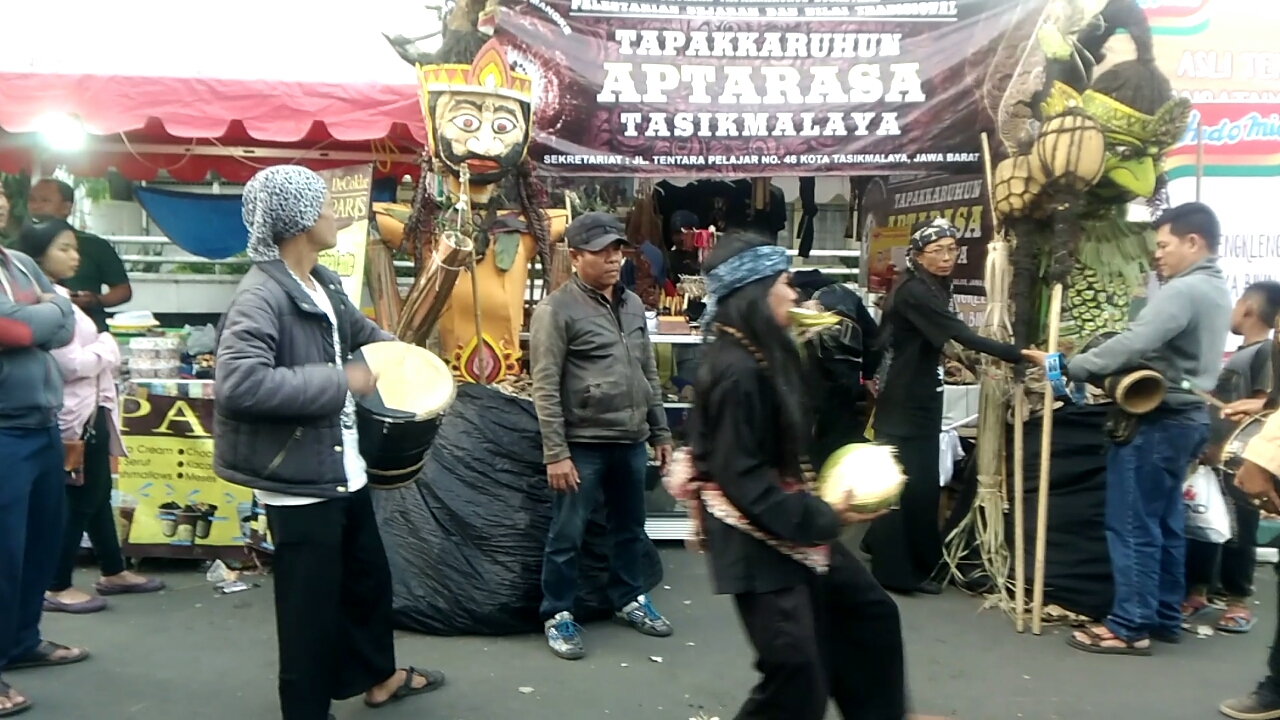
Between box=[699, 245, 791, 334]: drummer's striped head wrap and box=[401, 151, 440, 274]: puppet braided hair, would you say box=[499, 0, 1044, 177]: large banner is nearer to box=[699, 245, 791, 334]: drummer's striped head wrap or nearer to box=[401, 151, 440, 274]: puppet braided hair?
box=[401, 151, 440, 274]: puppet braided hair

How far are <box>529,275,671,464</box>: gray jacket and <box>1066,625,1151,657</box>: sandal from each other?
6.63ft

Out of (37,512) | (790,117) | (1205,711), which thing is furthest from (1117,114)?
(37,512)

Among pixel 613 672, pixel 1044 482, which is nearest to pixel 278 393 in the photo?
pixel 613 672

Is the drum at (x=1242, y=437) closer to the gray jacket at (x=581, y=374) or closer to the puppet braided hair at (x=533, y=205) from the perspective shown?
the gray jacket at (x=581, y=374)

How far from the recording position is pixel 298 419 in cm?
282

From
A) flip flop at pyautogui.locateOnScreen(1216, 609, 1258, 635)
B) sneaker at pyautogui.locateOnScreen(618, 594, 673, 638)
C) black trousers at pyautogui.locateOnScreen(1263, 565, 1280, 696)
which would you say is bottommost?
flip flop at pyautogui.locateOnScreen(1216, 609, 1258, 635)

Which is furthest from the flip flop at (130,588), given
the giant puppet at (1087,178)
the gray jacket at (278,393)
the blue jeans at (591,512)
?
the giant puppet at (1087,178)

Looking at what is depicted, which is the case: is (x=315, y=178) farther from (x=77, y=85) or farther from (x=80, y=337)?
(x=77, y=85)

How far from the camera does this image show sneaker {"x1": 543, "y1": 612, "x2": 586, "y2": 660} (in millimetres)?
4027

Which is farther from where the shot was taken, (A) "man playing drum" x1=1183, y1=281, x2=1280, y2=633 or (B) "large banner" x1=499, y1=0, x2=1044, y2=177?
(B) "large banner" x1=499, y1=0, x2=1044, y2=177

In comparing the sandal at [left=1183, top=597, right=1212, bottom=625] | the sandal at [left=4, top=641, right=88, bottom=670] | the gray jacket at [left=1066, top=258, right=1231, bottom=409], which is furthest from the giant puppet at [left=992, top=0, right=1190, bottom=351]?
the sandal at [left=4, top=641, right=88, bottom=670]

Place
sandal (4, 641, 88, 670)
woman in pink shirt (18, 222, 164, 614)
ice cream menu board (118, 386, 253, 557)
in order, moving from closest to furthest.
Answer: sandal (4, 641, 88, 670)
woman in pink shirt (18, 222, 164, 614)
ice cream menu board (118, 386, 253, 557)

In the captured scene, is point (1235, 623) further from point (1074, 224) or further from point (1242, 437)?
point (1074, 224)

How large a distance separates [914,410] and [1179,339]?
122 cm
